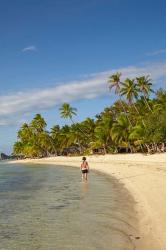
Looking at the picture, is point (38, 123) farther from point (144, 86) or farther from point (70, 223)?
point (70, 223)

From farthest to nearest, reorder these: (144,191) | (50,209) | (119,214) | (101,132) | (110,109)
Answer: (110,109) < (101,132) < (144,191) < (50,209) < (119,214)

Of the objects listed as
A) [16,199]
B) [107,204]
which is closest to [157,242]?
[107,204]

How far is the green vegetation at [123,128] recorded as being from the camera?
62.1m

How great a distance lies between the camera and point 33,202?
19.5 metres

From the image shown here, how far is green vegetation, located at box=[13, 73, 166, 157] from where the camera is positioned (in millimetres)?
62100

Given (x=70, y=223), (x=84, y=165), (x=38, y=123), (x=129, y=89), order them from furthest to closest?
(x=38, y=123)
(x=129, y=89)
(x=84, y=165)
(x=70, y=223)

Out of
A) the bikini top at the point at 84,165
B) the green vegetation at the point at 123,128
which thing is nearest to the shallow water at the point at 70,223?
the bikini top at the point at 84,165

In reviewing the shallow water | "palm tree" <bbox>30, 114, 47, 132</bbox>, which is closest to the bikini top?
the shallow water

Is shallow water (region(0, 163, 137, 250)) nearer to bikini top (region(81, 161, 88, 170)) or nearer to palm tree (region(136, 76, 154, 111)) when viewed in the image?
bikini top (region(81, 161, 88, 170))

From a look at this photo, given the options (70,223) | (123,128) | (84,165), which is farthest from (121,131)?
(70,223)

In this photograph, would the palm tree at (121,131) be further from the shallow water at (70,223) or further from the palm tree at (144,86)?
the shallow water at (70,223)

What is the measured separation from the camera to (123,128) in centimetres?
7312

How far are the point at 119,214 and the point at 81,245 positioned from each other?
4473 mm

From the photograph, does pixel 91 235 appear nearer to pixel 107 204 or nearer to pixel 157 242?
pixel 157 242
